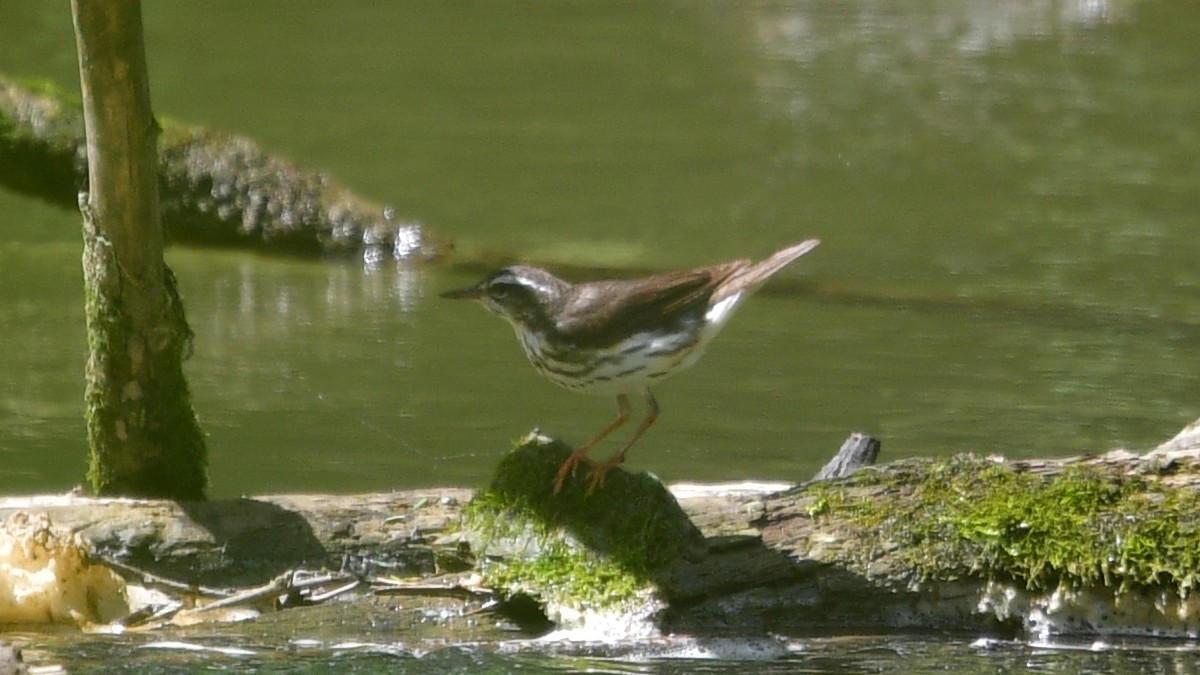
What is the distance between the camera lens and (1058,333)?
955cm

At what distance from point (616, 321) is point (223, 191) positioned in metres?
6.92

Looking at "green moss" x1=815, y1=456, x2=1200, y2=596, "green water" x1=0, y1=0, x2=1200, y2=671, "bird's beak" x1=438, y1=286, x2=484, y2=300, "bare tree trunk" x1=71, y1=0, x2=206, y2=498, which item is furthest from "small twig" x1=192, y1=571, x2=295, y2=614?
"green water" x1=0, y1=0, x2=1200, y2=671

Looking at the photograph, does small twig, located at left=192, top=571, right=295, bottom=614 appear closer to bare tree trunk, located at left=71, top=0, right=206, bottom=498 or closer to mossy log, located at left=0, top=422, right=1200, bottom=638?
mossy log, located at left=0, top=422, right=1200, bottom=638

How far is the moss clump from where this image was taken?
493 cm

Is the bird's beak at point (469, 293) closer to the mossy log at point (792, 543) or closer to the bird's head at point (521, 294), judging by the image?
the bird's head at point (521, 294)

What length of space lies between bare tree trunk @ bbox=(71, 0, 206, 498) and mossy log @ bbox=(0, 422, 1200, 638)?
0.44 m

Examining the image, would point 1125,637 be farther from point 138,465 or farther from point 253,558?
point 138,465

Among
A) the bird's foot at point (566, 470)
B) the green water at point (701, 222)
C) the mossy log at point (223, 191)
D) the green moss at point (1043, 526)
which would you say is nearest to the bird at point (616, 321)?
the bird's foot at point (566, 470)

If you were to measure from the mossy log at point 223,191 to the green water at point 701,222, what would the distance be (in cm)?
27

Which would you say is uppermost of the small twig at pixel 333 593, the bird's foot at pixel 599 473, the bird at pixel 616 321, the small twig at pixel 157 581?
the bird at pixel 616 321

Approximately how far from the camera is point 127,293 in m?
5.46

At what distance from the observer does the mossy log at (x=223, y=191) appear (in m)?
11.2

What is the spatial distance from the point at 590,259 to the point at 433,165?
279 centimetres

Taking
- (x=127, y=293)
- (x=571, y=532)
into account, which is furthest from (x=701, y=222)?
(x=571, y=532)
